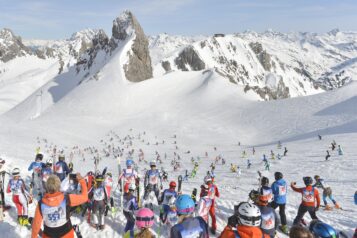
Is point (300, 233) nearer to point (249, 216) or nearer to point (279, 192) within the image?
point (249, 216)

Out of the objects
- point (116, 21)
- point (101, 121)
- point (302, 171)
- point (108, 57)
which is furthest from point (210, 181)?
point (116, 21)

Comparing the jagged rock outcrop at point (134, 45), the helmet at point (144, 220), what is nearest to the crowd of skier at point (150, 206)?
the helmet at point (144, 220)

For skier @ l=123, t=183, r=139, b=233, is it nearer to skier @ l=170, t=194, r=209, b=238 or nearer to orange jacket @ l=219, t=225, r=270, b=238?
skier @ l=170, t=194, r=209, b=238

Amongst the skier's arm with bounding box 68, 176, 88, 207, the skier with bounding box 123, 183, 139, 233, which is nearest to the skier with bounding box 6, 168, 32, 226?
the skier with bounding box 123, 183, 139, 233

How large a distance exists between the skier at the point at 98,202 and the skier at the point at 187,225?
574cm

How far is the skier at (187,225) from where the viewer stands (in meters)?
5.76

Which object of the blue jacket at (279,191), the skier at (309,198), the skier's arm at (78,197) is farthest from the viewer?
the blue jacket at (279,191)

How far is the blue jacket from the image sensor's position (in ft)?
37.0

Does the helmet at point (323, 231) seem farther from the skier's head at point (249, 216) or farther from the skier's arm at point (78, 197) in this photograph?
the skier's arm at point (78, 197)

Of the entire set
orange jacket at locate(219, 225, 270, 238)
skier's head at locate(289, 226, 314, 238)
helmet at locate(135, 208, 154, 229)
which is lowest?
helmet at locate(135, 208, 154, 229)

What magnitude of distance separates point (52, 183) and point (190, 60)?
13826 cm

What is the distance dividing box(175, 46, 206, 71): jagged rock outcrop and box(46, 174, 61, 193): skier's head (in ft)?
437

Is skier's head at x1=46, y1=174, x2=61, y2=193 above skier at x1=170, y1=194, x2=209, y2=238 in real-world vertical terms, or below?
above

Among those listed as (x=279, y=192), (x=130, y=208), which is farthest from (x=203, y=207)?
(x=279, y=192)
